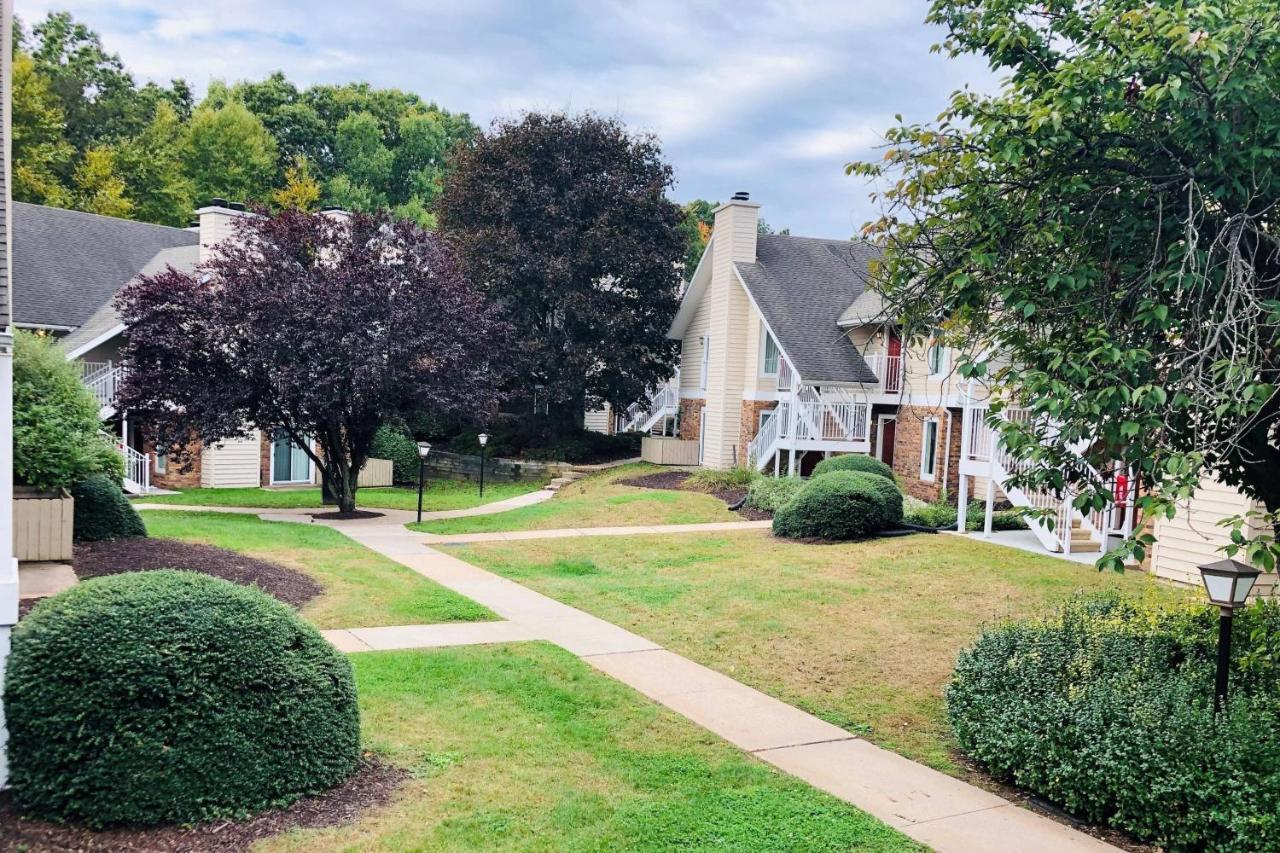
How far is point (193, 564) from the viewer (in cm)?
1130

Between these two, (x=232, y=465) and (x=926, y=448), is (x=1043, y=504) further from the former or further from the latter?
(x=232, y=465)

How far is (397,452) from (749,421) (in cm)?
1191

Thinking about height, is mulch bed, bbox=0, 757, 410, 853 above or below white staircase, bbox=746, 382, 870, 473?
below

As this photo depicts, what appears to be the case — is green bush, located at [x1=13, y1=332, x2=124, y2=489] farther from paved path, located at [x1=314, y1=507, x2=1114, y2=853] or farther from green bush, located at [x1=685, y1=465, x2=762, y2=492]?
green bush, located at [x1=685, y1=465, x2=762, y2=492]

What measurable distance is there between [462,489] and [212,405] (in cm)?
1122

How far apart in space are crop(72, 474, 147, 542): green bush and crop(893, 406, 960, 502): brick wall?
16080 millimetres

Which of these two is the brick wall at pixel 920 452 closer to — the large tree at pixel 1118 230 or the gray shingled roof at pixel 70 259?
the large tree at pixel 1118 230

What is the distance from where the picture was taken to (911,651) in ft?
31.6

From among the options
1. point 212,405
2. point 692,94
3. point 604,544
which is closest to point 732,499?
point 604,544

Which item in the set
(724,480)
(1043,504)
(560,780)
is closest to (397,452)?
(724,480)

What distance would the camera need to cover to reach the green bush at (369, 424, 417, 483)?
29.7 m

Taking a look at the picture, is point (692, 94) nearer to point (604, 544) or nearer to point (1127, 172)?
point (604, 544)

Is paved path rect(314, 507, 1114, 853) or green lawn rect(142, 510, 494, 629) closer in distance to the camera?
paved path rect(314, 507, 1114, 853)

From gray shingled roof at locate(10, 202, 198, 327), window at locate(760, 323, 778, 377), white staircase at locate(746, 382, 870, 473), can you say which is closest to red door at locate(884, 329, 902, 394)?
white staircase at locate(746, 382, 870, 473)
